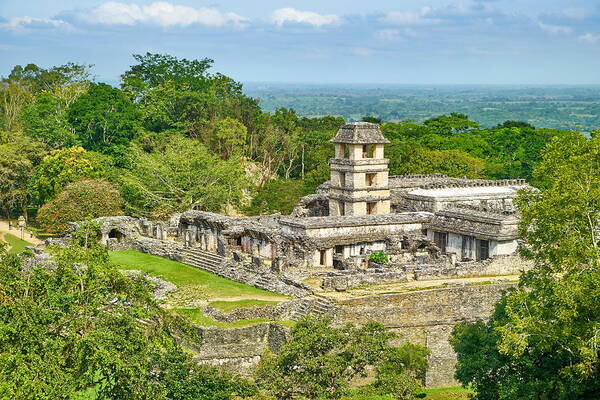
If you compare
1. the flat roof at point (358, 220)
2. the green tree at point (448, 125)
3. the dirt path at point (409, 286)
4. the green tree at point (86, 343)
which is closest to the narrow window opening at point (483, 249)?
the dirt path at point (409, 286)

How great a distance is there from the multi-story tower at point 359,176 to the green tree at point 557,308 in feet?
75.9

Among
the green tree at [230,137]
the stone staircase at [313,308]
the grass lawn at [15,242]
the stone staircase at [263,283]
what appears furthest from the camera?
the green tree at [230,137]

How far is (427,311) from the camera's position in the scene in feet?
136

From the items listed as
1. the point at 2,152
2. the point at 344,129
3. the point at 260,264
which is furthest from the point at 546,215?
the point at 2,152

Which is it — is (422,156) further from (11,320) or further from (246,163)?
(11,320)

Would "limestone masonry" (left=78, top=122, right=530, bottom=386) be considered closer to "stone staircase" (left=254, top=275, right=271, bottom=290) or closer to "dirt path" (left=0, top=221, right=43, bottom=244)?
"stone staircase" (left=254, top=275, right=271, bottom=290)

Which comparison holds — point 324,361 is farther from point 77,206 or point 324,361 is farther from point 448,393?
point 77,206

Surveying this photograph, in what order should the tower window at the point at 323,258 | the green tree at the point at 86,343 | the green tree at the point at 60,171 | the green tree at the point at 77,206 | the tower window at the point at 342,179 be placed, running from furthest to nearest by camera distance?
1. the green tree at the point at 60,171
2. the green tree at the point at 77,206
3. the tower window at the point at 342,179
4. the tower window at the point at 323,258
5. the green tree at the point at 86,343

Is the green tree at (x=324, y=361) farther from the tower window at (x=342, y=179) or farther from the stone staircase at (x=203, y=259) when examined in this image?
the tower window at (x=342, y=179)

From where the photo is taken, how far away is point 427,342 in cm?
3944

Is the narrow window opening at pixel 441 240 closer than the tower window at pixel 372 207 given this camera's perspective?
Yes

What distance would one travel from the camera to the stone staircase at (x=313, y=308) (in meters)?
40.2

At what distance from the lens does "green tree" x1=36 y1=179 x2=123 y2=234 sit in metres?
57.6

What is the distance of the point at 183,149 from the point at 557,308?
40.8 m
